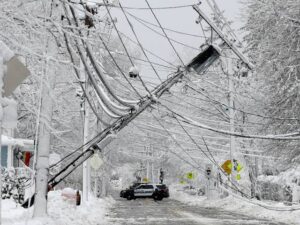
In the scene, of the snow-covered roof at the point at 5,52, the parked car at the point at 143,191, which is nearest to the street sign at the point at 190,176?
the parked car at the point at 143,191

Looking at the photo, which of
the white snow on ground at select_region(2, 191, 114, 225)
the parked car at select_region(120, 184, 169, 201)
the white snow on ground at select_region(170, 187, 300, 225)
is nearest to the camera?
the white snow on ground at select_region(2, 191, 114, 225)

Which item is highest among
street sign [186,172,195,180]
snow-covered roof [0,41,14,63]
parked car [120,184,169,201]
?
street sign [186,172,195,180]

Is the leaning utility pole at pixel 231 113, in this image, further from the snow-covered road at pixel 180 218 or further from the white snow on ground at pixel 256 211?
the snow-covered road at pixel 180 218

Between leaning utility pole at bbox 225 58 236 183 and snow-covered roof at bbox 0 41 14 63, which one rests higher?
leaning utility pole at bbox 225 58 236 183

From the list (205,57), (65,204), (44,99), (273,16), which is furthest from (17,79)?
(65,204)

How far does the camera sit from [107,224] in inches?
786

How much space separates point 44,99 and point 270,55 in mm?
7964

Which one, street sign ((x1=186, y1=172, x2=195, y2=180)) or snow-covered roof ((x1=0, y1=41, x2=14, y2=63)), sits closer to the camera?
snow-covered roof ((x1=0, y1=41, x2=14, y2=63))

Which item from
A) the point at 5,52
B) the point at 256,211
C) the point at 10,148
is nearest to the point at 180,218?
the point at 256,211

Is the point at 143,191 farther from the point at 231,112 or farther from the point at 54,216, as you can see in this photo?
the point at 54,216

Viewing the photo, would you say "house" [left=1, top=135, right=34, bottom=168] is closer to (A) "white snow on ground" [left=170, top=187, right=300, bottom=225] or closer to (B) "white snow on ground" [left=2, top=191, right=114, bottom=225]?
(B) "white snow on ground" [left=2, top=191, right=114, bottom=225]

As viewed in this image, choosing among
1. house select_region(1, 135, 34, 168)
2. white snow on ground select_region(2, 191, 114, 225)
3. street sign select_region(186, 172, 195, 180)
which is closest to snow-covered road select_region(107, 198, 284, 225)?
white snow on ground select_region(2, 191, 114, 225)

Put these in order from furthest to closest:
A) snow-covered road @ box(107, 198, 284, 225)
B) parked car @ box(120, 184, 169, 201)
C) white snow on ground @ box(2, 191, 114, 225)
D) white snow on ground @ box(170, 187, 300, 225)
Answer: parked car @ box(120, 184, 169, 201) → white snow on ground @ box(170, 187, 300, 225) → snow-covered road @ box(107, 198, 284, 225) → white snow on ground @ box(2, 191, 114, 225)

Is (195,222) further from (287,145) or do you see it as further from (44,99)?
(44,99)
